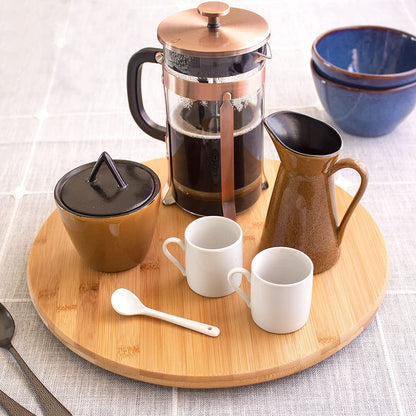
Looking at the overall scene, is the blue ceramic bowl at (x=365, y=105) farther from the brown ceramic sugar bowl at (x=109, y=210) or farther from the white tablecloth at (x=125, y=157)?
the brown ceramic sugar bowl at (x=109, y=210)

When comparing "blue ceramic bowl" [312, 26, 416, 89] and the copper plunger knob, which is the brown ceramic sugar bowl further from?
"blue ceramic bowl" [312, 26, 416, 89]

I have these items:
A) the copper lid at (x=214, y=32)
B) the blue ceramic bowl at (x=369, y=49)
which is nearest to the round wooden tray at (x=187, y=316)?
the copper lid at (x=214, y=32)

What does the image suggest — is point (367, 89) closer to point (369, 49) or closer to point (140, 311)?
point (369, 49)

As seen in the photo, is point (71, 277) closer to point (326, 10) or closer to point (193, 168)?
point (193, 168)

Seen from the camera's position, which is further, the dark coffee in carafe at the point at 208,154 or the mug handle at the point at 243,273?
the dark coffee in carafe at the point at 208,154

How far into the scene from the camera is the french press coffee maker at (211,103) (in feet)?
2.32

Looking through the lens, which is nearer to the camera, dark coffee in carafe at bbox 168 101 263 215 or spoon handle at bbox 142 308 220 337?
spoon handle at bbox 142 308 220 337

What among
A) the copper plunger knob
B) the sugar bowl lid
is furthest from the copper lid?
the sugar bowl lid

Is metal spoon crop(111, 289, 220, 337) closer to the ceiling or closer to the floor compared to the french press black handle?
closer to the floor

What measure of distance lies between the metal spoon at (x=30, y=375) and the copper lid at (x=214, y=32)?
0.39 metres

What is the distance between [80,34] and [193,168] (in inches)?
35.1

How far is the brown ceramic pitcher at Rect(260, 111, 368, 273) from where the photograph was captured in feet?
2.26

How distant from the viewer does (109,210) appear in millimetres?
701

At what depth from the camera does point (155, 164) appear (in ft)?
3.18
